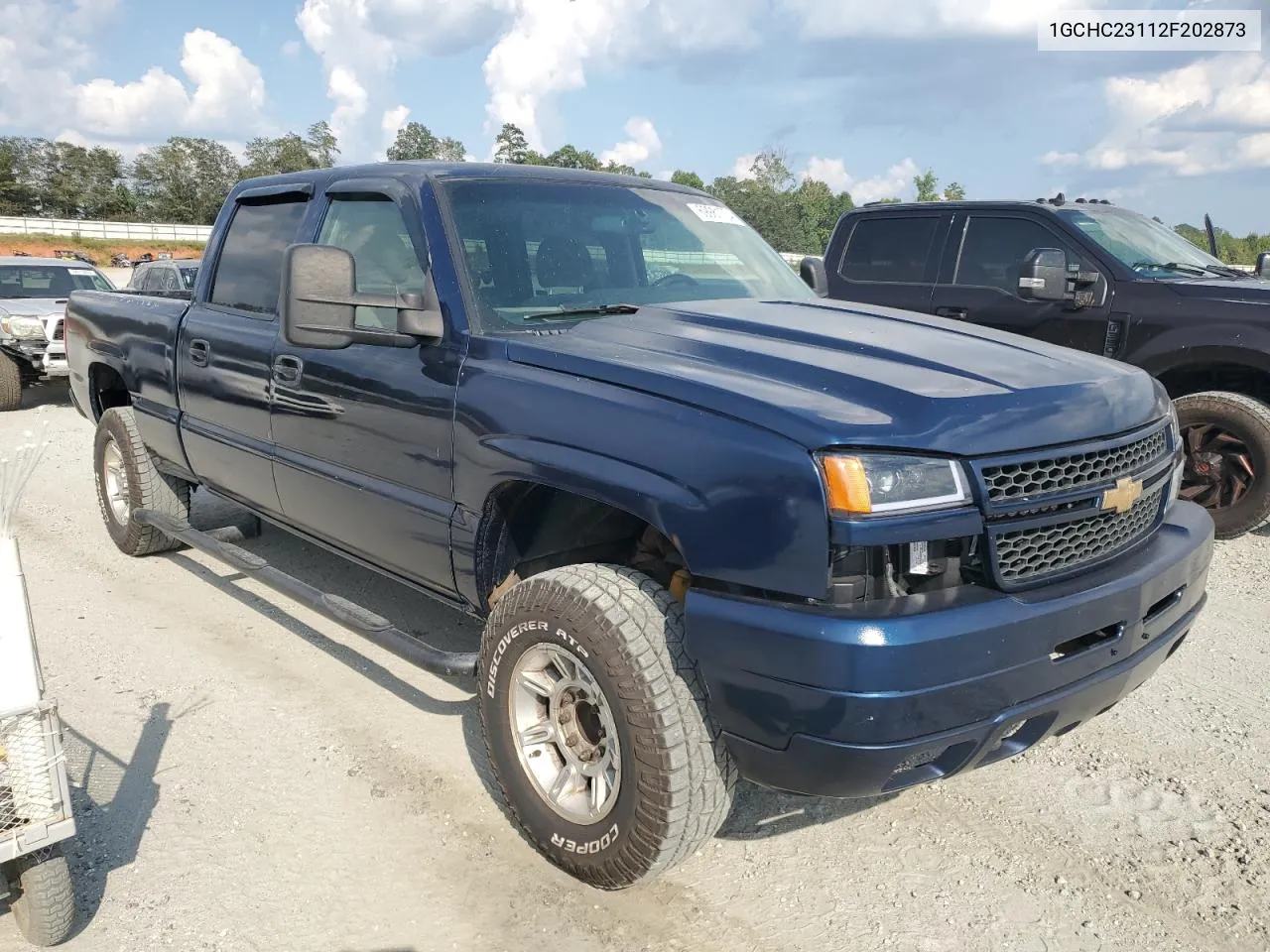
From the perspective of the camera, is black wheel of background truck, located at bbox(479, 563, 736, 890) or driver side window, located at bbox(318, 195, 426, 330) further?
driver side window, located at bbox(318, 195, 426, 330)

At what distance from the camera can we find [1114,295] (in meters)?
6.52

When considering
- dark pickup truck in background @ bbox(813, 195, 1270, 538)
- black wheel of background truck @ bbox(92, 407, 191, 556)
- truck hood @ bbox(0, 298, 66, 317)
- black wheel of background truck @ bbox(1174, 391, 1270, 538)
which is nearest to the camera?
black wheel of background truck @ bbox(92, 407, 191, 556)

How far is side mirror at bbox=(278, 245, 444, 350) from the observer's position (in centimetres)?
302

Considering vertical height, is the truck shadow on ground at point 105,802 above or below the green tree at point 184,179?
below

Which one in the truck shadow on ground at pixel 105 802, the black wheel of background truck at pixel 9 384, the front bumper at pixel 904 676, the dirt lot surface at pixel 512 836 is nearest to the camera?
the front bumper at pixel 904 676

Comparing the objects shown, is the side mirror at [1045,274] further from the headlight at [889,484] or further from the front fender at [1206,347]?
the headlight at [889,484]

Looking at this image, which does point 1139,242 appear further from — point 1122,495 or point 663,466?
point 663,466

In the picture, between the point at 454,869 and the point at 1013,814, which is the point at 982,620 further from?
the point at 454,869

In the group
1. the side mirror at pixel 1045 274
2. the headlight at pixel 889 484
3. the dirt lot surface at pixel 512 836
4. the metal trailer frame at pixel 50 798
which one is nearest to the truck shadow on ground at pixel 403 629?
the dirt lot surface at pixel 512 836

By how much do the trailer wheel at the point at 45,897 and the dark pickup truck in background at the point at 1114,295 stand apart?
5.73 meters

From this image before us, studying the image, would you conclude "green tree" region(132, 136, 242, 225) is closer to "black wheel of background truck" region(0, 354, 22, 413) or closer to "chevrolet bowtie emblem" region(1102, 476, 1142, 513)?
"black wheel of background truck" region(0, 354, 22, 413)

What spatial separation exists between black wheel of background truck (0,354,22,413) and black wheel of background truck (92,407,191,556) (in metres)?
6.24

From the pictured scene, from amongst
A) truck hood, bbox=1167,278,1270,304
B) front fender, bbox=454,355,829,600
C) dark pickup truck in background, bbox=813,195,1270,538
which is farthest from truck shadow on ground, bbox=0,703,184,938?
truck hood, bbox=1167,278,1270,304

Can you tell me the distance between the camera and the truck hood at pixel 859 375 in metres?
2.29
